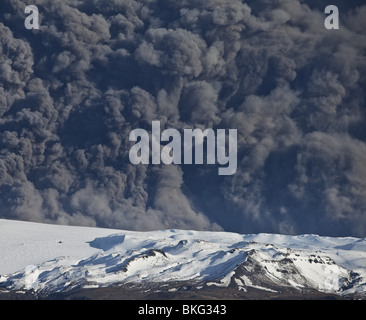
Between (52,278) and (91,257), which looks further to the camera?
(91,257)
